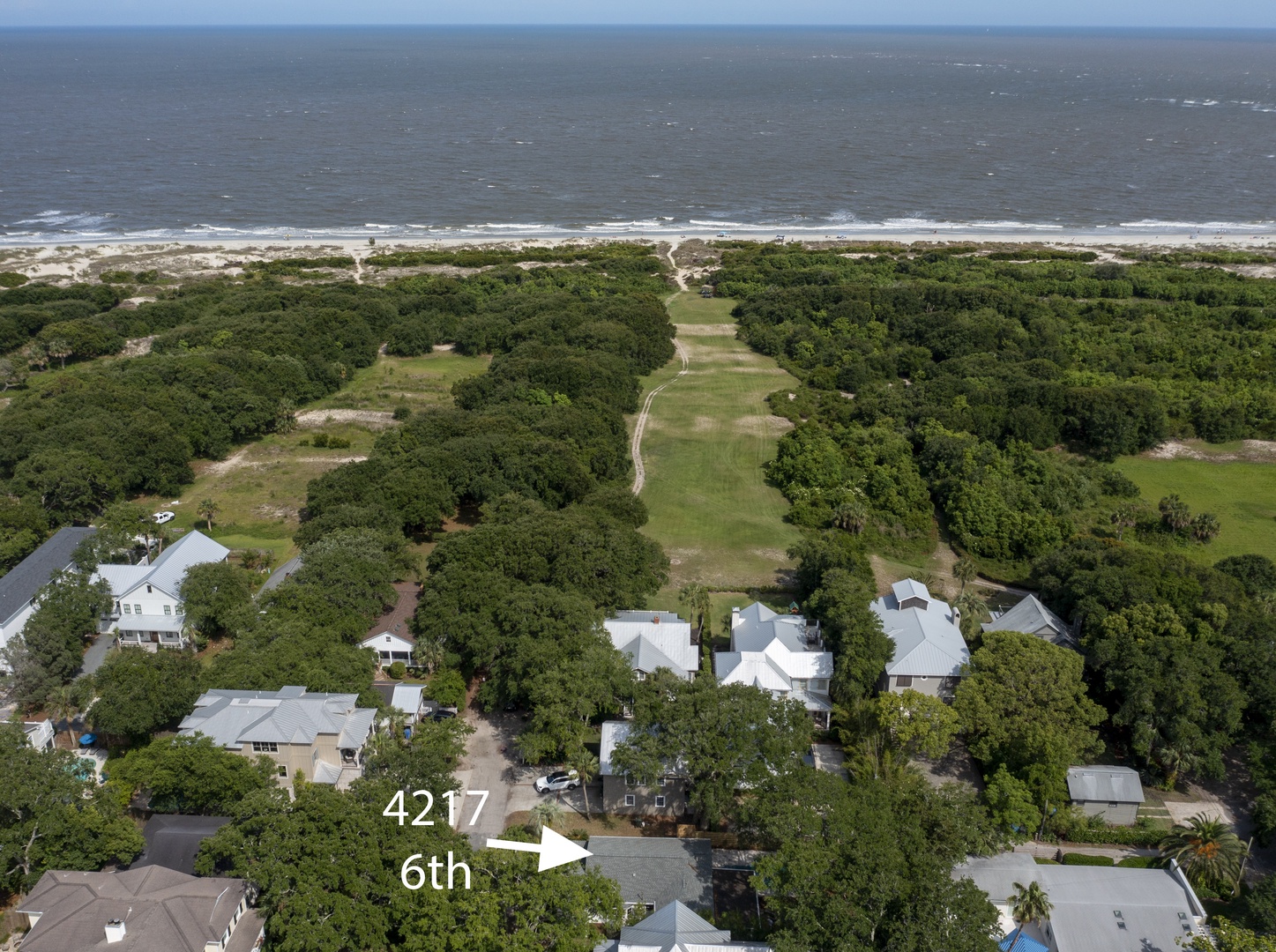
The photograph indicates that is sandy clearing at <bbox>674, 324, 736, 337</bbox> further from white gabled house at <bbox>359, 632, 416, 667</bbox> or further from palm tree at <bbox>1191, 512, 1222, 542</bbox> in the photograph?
white gabled house at <bbox>359, 632, 416, 667</bbox>

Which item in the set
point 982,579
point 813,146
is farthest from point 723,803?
point 813,146

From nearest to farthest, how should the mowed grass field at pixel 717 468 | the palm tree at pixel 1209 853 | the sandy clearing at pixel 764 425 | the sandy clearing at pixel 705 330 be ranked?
the palm tree at pixel 1209 853
the mowed grass field at pixel 717 468
the sandy clearing at pixel 764 425
the sandy clearing at pixel 705 330

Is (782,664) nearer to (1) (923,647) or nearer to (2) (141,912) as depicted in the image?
(1) (923,647)

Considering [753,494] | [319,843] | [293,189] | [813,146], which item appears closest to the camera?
[319,843]

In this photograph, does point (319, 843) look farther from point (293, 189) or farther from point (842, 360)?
point (293, 189)

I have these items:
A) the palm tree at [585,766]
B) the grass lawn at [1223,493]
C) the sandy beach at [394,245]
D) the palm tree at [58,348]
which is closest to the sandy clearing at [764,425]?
the grass lawn at [1223,493]

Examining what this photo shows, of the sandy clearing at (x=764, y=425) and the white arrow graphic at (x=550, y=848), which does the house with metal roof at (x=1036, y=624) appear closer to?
the white arrow graphic at (x=550, y=848)
